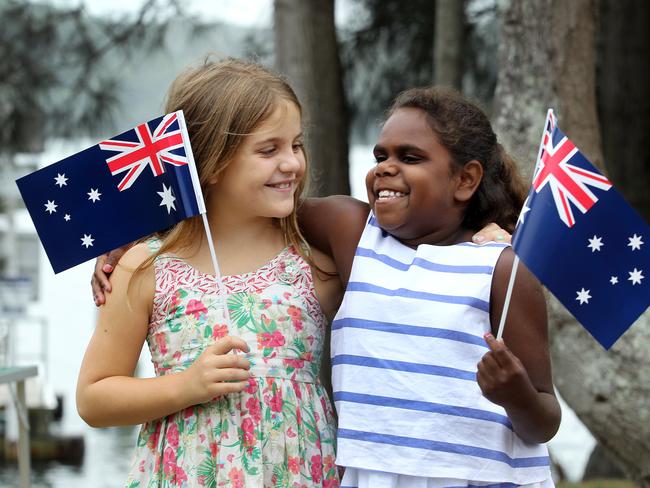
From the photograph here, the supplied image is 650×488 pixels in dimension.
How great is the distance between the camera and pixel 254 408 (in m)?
2.22

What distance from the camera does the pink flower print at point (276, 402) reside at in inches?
87.7

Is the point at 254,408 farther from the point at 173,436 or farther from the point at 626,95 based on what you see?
the point at 626,95

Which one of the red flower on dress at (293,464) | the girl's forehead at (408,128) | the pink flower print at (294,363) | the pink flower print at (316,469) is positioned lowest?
the pink flower print at (316,469)

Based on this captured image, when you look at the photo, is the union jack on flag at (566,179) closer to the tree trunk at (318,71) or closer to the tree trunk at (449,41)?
the tree trunk at (318,71)

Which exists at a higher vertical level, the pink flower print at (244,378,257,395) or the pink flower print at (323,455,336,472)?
the pink flower print at (244,378,257,395)

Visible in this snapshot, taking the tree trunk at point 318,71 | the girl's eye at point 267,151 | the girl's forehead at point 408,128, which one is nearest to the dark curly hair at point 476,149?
the girl's forehead at point 408,128

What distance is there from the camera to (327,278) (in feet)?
7.85

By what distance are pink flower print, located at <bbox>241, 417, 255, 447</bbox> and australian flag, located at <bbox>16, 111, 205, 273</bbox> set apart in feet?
1.37

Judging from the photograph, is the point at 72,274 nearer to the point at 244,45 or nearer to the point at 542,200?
the point at 244,45

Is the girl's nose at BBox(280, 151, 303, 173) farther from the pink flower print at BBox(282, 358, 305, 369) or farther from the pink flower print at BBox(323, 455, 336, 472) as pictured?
the pink flower print at BBox(323, 455, 336, 472)

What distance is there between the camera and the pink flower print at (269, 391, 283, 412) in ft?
7.30

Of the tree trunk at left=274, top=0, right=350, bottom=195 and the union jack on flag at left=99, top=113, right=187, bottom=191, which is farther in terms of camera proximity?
the tree trunk at left=274, top=0, right=350, bottom=195

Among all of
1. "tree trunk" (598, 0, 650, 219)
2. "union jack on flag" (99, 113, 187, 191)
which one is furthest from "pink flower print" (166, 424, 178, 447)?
"tree trunk" (598, 0, 650, 219)

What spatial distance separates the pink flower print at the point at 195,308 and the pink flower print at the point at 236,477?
0.31 meters
